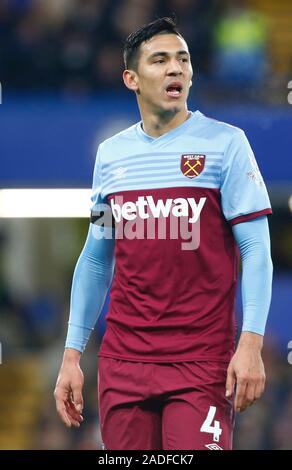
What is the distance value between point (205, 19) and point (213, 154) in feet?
24.5

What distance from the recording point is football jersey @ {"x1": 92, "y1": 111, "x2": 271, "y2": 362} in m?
4.86

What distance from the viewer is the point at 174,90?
5.02 meters

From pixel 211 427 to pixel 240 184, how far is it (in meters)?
0.96

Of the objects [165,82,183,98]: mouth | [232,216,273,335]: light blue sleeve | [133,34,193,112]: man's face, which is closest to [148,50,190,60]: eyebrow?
[133,34,193,112]: man's face

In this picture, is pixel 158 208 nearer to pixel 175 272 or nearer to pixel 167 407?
pixel 175 272

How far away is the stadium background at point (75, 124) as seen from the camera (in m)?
11.1

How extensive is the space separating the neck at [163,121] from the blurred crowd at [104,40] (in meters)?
6.10

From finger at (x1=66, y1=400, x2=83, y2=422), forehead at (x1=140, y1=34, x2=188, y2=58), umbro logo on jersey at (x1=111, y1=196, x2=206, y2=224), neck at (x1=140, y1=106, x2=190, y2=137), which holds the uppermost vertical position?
forehead at (x1=140, y1=34, x2=188, y2=58)

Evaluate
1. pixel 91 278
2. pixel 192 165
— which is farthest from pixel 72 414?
pixel 192 165

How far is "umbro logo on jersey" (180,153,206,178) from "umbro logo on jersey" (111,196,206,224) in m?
0.10

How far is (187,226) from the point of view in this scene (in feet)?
16.1

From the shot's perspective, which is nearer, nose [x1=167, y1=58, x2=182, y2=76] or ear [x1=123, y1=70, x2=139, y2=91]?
nose [x1=167, y1=58, x2=182, y2=76]

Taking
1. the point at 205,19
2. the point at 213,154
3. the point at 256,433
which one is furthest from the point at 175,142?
the point at 205,19

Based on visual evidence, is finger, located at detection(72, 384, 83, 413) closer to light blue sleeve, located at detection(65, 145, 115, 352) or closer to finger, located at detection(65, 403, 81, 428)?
finger, located at detection(65, 403, 81, 428)
